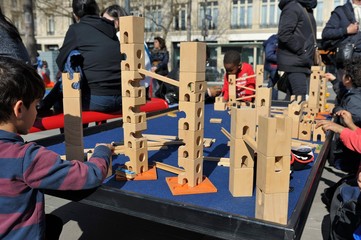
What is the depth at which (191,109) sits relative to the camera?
1480mm

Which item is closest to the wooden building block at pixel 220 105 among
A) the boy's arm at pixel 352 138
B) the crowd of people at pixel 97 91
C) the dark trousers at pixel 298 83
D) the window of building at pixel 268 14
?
the crowd of people at pixel 97 91

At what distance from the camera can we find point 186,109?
4.90ft

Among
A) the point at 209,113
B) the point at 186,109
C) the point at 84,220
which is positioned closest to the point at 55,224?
the point at 186,109

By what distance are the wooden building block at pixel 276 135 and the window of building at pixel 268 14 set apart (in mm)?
26235

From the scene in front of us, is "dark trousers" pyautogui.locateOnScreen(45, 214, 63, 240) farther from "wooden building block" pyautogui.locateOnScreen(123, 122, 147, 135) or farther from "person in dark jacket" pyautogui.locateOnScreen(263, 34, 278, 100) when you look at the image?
"person in dark jacket" pyautogui.locateOnScreen(263, 34, 278, 100)

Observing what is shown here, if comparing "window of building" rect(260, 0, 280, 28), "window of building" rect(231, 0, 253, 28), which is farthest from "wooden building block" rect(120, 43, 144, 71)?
"window of building" rect(231, 0, 253, 28)

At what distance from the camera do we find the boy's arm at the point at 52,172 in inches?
49.7

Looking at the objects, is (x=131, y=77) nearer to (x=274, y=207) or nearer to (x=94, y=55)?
(x=274, y=207)

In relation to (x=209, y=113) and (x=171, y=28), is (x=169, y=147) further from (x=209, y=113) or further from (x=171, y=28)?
(x=171, y=28)

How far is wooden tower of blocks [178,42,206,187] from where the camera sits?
146 cm

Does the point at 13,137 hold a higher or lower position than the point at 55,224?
higher

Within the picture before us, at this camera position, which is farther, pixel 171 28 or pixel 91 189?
pixel 171 28

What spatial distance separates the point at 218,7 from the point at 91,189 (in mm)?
27905

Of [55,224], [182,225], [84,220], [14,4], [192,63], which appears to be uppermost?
[14,4]
